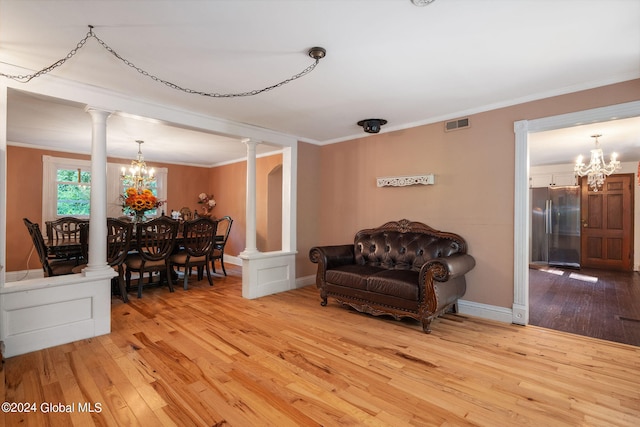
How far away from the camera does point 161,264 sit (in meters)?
4.38

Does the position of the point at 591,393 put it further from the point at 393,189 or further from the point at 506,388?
the point at 393,189

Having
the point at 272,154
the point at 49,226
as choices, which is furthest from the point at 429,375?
the point at 49,226

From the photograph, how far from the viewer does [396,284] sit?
10.3ft

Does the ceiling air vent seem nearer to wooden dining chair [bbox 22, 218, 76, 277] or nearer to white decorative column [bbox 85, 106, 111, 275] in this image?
white decorative column [bbox 85, 106, 111, 275]

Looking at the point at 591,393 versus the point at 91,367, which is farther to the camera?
the point at 91,367

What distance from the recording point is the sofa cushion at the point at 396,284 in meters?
3.04

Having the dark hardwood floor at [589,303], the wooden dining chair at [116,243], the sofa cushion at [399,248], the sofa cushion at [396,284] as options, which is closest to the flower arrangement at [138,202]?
the wooden dining chair at [116,243]

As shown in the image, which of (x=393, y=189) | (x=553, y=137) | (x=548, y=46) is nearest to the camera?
(x=548, y=46)

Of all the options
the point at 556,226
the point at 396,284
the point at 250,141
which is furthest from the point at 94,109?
the point at 556,226

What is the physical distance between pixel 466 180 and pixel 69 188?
7.08m

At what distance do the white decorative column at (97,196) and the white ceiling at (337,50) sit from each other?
14.6 inches

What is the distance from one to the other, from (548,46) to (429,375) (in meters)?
2.54

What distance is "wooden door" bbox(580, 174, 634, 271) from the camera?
637cm

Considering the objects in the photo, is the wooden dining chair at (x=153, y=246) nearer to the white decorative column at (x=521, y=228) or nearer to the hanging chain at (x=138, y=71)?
the hanging chain at (x=138, y=71)
